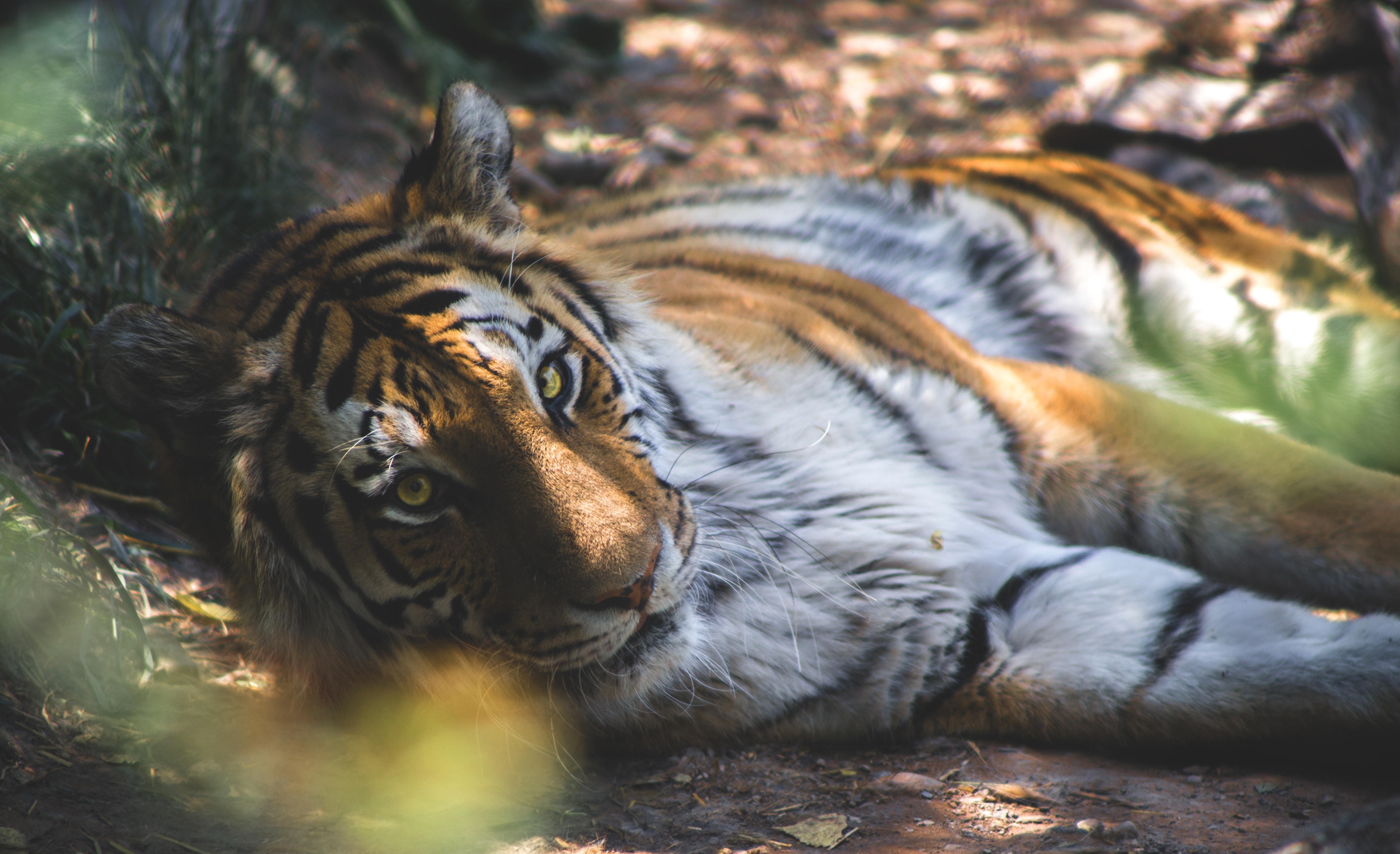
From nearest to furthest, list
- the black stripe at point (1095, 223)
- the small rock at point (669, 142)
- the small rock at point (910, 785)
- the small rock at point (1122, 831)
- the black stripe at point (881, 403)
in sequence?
1. the small rock at point (1122, 831)
2. the small rock at point (910, 785)
3. the black stripe at point (881, 403)
4. the black stripe at point (1095, 223)
5. the small rock at point (669, 142)

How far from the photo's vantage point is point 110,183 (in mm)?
2648

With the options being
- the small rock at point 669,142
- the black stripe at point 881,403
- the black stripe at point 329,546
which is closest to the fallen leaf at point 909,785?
the black stripe at point 881,403

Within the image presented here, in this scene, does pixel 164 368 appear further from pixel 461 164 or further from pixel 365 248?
pixel 461 164

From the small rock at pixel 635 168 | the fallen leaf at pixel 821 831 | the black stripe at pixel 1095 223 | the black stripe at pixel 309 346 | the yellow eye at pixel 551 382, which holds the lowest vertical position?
the fallen leaf at pixel 821 831

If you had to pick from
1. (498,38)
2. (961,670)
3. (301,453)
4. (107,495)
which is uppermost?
(498,38)

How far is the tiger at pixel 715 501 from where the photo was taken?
4.99 ft

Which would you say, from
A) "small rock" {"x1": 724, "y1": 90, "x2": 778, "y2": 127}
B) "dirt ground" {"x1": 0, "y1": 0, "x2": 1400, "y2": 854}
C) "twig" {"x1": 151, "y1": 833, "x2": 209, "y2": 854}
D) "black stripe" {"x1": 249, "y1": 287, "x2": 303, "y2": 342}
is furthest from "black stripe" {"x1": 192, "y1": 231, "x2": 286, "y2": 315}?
"small rock" {"x1": 724, "y1": 90, "x2": 778, "y2": 127}

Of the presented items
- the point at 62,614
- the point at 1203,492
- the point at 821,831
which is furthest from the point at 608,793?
the point at 1203,492

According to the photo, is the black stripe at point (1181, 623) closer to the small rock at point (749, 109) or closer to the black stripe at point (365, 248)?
the black stripe at point (365, 248)

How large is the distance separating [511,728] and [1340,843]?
1262 mm

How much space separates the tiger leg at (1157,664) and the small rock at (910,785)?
0.18 metres

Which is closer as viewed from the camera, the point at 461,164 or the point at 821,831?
the point at 821,831

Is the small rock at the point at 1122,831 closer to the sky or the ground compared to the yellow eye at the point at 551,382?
closer to the ground

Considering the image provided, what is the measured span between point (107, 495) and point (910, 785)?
76.5 inches
